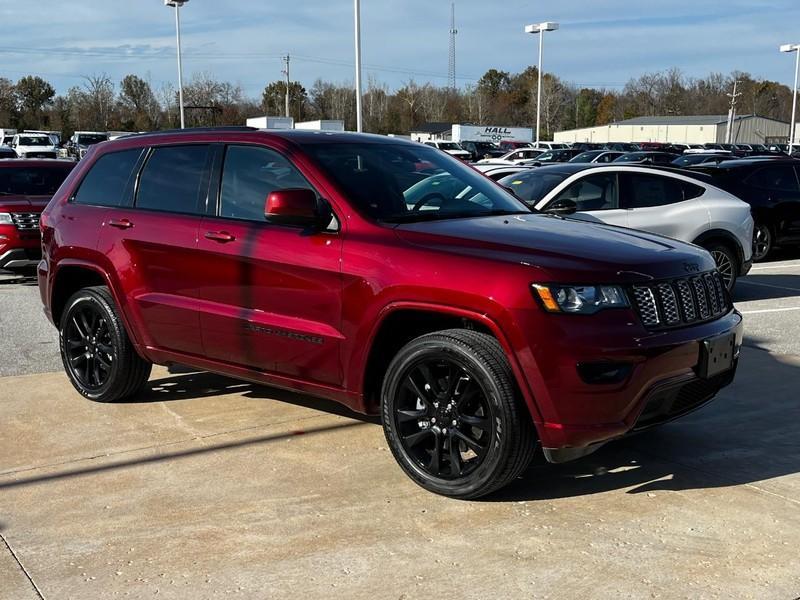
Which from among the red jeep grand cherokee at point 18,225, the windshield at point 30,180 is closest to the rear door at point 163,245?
Answer: the red jeep grand cherokee at point 18,225

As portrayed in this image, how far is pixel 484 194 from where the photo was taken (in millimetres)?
5469

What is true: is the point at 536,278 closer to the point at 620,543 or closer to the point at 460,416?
the point at 460,416

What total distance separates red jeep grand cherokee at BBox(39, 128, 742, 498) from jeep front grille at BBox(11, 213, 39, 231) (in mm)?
5912

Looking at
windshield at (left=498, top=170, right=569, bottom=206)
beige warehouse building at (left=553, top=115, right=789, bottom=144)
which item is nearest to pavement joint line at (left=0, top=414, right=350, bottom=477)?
windshield at (left=498, top=170, right=569, bottom=206)

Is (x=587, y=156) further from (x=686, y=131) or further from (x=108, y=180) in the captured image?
(x=686, y=131)

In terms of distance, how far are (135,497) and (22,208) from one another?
27.1 feet

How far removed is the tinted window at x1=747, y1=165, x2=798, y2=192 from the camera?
559 inches

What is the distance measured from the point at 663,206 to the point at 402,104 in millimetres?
103753

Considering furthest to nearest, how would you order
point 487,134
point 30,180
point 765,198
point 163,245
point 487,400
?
point 487,134
point 765,198
point 30,180
point 163,245
point 487,400

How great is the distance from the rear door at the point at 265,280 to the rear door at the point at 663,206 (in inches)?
228

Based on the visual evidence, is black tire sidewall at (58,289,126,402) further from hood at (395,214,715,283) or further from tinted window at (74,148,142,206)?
hood at (395,214,715,283)

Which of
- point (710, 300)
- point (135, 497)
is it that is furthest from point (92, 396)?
point (710, 300)

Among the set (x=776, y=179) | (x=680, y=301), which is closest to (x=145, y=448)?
(x=680, y=301)

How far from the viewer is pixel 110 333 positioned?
5891mm
